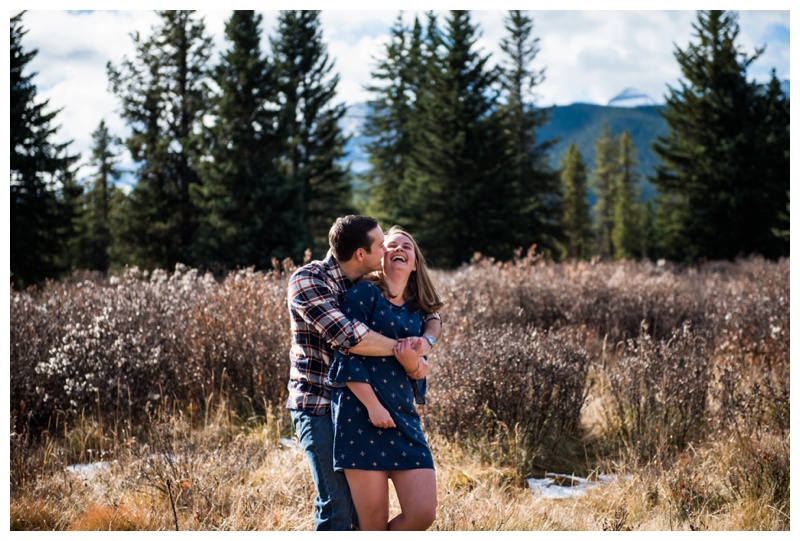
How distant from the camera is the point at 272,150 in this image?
22.1 metres

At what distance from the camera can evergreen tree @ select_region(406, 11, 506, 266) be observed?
23.6 metres

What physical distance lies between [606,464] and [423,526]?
2.16 metres

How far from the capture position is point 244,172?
20.9 meters

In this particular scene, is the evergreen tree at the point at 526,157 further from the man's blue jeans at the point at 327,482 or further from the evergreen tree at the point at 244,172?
the man's blue jeans at the point at 327,482

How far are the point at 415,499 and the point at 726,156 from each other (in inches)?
895

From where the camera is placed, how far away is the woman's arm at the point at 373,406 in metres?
2.24

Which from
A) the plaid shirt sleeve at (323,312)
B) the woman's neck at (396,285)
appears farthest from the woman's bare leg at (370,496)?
the woman's neck at (396,285)

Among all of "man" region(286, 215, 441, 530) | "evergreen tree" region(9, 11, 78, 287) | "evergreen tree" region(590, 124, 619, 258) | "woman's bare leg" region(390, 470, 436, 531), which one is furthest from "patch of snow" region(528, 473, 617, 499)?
"evergreen tree" region(590, 124, 619, 258)

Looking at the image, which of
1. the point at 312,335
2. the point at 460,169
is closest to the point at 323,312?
the point at 312,335

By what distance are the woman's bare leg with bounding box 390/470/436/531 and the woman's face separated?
2.44 feet

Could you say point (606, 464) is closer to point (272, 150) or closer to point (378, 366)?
point (378, 366)

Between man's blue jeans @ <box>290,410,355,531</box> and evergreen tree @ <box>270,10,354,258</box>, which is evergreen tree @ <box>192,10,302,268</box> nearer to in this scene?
evergreen tree @ <box>270,10,354,258</box>

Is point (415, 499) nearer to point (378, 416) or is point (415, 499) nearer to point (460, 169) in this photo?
point (378, 416)

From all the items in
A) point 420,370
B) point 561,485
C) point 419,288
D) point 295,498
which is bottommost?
point 561,485
